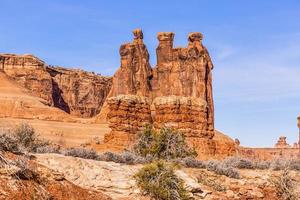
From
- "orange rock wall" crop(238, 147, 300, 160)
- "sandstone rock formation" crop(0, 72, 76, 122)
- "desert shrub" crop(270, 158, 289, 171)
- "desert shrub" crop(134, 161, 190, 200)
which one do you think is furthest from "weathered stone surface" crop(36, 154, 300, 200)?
"sandstone rock formation" crop(0, 72, 76, 122)

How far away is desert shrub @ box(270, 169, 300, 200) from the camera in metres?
19.8

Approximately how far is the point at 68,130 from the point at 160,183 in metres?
77.0

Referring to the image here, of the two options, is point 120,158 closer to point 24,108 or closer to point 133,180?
point 133,180

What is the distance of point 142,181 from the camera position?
16.6m

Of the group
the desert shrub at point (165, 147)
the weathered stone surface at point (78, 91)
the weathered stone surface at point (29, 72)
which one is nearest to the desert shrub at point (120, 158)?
the desert shrub at point (165, 147)

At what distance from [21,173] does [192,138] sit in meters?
33.4

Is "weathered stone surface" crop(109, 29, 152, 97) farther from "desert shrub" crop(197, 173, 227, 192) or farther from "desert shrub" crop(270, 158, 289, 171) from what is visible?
"desert shrub" crop(197, 173, 227, 192)

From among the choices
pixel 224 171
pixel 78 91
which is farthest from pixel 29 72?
pixel 224 171

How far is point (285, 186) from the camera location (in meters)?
20.0

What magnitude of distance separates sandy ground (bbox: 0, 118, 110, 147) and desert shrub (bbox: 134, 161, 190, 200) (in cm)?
6584

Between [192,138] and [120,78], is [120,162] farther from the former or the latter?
[120,78]

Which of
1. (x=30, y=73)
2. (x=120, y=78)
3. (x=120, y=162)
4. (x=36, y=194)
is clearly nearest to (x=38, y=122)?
(x=120, y=78)

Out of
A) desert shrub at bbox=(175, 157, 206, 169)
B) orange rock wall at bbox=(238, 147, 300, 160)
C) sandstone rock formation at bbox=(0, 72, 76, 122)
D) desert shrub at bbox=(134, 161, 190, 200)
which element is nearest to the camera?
desert shrub at bbox=(134, 161, 190, 200)

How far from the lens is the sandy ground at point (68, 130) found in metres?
84.8
